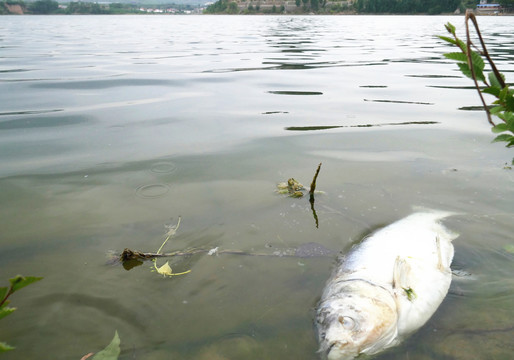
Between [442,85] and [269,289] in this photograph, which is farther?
[442,85]

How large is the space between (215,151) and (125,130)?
1813 mm

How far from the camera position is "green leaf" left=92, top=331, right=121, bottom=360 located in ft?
7.30

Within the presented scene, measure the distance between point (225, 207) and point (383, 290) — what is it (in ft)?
6.31

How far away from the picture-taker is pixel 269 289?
9.38 feet

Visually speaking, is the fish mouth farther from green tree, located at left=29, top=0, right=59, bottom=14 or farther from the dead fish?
green tree, located at left=29, top=0, right=59, bottom=14

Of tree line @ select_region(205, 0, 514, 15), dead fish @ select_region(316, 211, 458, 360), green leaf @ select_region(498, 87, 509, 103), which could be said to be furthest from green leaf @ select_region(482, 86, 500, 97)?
tree line @ select_region(205, 0, 514, 15)

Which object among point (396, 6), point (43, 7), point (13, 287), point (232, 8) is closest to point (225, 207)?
point (13, 287)

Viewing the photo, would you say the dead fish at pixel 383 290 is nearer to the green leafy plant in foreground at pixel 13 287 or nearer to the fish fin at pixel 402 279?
the fish fin at pixel 402 279

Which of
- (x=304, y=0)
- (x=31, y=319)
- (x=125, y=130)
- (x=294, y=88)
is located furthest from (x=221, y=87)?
(x=304, y=0)

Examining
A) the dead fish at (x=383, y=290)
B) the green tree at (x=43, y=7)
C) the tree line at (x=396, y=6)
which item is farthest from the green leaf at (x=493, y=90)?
the green tree at (x=43, y=7)

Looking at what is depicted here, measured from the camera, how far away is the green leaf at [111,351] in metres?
2.22

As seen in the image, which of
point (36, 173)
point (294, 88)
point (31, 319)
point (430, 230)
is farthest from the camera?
point (294, 88)

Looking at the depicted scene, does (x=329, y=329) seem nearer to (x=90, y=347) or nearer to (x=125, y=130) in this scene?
(x=90, y=347)

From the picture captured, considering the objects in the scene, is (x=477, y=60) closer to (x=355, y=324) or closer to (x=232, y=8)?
(x=355, y=324)
